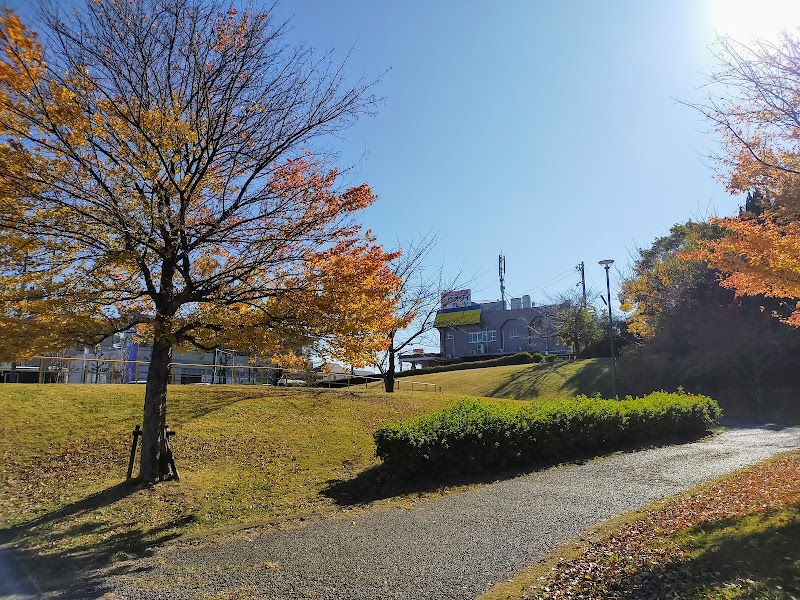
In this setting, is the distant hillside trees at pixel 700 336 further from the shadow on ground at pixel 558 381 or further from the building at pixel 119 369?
the building at pixel 119 369

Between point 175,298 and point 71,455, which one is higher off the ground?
point 175,298

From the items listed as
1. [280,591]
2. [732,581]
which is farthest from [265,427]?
[732,581]

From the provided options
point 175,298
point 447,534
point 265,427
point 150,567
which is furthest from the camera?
point 265,427

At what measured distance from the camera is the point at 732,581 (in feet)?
14.1

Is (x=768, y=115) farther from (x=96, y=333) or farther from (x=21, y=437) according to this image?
(x=21, y=437)

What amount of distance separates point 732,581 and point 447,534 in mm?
3320

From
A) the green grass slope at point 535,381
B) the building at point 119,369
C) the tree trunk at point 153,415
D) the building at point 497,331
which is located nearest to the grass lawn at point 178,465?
the tree trunk at point 153,415

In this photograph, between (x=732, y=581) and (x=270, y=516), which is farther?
(x=270, y=516)

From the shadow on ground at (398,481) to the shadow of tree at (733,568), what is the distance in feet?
16.9

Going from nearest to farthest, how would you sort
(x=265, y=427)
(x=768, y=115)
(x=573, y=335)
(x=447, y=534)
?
(x=447, y=534) < (x=768, y=115) < (x=265, y=427) < (x=573, y=335)

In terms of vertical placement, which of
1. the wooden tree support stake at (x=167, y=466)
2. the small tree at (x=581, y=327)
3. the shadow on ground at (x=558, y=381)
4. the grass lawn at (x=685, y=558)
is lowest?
the grass lawn at (x=685, y=558)

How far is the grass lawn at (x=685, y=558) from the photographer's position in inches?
169

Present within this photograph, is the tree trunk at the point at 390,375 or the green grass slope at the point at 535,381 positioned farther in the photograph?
the green grass slope at the point at 535,381

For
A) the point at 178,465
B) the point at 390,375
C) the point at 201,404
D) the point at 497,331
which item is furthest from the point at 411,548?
the point at 497,331
